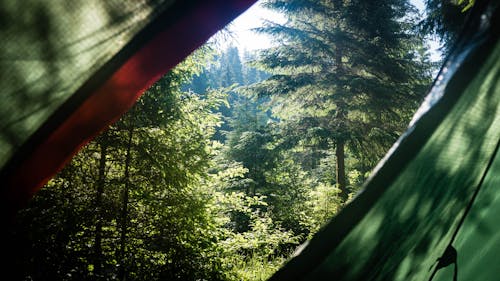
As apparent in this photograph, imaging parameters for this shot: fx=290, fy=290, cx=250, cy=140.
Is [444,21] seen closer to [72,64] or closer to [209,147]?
[209,147]

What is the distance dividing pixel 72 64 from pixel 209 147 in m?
5.87

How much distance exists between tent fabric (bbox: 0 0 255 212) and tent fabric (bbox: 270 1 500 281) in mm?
556

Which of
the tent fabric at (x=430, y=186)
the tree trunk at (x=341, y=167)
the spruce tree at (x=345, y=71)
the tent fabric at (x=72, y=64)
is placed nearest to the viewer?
the tent fabric at (x=72, y=64)

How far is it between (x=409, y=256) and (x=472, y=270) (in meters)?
0.66

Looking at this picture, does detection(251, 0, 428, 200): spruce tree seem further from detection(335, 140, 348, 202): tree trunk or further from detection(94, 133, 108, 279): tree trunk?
detection(94, 133, 108, 279): tree trunk

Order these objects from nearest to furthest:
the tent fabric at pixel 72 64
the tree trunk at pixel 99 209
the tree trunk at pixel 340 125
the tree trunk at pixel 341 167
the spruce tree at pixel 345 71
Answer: the tent fabric at pixel 72 64 → the tree trunk at pixel 99 209 → the spruce tree at pixel 345 71 → the tree trunk at pixel 340 125 → the tree trunk at pixel 341 167

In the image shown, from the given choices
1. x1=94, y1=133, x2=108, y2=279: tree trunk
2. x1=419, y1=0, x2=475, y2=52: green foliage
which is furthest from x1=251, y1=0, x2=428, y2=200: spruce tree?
x1=94, y1=133, x2=108, y2=279: tree trunk

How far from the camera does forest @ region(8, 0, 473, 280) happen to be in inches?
184

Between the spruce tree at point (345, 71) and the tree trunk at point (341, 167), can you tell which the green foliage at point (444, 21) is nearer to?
the spruce tree at point (345, 71)

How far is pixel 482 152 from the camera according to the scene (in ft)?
3.40

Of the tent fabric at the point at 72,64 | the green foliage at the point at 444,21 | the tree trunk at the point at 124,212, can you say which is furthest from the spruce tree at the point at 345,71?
the tent fabric at the point at 72,64

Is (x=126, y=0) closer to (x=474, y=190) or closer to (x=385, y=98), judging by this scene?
(x=474, y=190)

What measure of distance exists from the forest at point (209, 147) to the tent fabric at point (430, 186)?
2744 mm

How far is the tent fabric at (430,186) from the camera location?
28.4 inches
